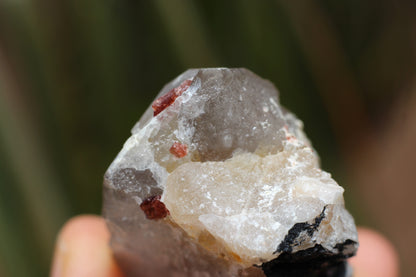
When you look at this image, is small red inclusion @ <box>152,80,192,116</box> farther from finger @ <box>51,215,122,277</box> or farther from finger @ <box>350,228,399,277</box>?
finger @ <box>350,228,399,277</box>

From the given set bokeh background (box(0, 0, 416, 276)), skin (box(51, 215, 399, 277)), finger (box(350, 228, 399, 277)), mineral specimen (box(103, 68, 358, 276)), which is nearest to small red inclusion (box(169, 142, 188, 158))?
mineral specimen (box(103, 68, 358, 276))

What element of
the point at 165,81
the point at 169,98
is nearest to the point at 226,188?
the point at 169,98

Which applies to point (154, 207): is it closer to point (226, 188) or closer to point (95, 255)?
point (226, 188)

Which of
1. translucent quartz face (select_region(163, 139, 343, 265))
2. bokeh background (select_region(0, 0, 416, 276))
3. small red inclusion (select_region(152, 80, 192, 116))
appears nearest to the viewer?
translucent quartz face (select_region(163, 139, 343, 265))

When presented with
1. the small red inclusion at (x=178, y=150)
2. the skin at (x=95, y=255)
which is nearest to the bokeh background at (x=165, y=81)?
the skin at (x=95, y=255)

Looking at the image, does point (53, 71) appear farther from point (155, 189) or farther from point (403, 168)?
point (403, 168)

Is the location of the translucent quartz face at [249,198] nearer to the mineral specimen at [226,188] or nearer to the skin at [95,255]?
the mineral specimen at [226,188]
